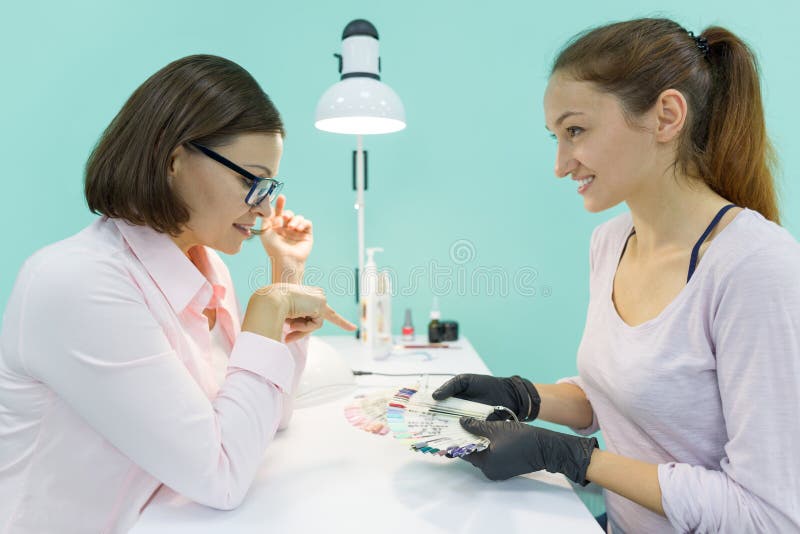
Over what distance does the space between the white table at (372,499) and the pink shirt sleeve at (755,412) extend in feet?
0.56

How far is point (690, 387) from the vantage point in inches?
32.7

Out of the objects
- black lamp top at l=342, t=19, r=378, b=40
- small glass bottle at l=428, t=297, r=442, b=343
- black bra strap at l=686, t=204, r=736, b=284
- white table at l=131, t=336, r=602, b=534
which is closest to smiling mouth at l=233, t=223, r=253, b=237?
white table at l=131, t=336, r=602, b=534

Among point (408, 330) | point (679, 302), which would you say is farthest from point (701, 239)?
point (408, 330)

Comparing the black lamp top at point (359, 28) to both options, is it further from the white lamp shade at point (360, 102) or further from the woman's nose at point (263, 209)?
the woman's nose at point (263, 209)

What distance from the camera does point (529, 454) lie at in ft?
2.68

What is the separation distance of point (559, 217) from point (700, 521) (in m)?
1.47

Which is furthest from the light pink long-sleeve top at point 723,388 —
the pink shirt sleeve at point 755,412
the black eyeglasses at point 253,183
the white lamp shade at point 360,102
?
the white lamp shade at point 360,102

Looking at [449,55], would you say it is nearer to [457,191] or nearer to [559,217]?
[457,191]

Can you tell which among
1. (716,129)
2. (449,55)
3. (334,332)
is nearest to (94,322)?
(716,129)

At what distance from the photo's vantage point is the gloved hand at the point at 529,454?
2.65ft

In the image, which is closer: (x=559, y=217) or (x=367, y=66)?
(x=367, y=66)

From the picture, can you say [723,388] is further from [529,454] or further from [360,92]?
[360,92]

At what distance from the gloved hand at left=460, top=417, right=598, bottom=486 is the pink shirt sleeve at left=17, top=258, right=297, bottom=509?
354 mm

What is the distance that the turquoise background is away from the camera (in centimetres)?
200
